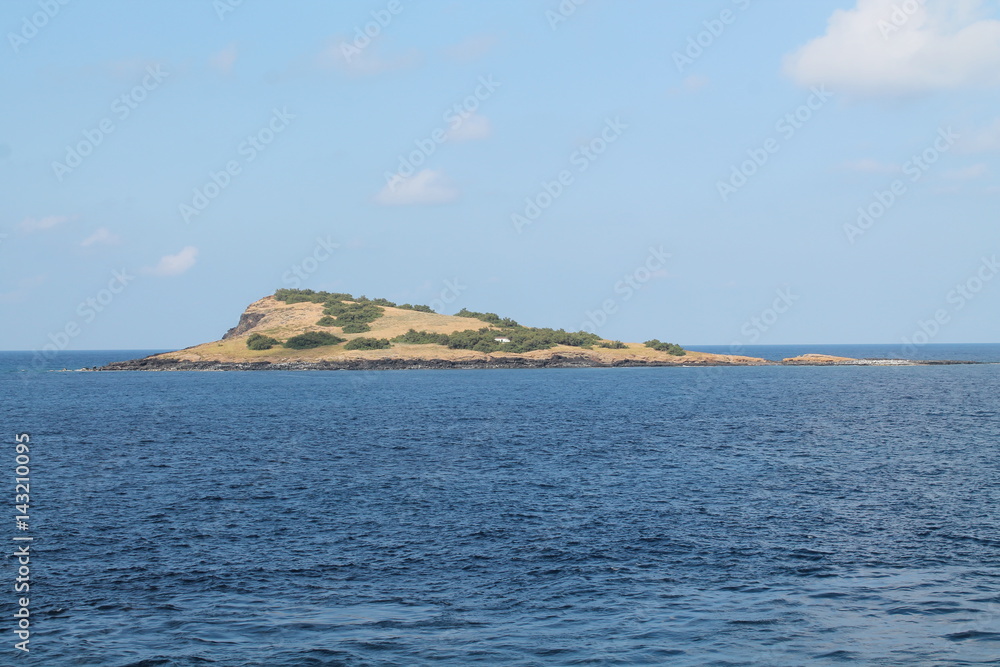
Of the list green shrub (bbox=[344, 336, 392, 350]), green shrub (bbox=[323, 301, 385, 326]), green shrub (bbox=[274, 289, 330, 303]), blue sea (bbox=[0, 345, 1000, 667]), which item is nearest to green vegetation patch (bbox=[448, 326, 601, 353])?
green shrub (bbox=[344, 336, 392, 350])

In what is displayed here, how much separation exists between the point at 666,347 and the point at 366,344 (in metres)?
61.8

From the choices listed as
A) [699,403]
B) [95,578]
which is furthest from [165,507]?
[699,403]

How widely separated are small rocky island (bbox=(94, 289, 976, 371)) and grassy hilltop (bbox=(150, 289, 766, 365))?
19 centimetres

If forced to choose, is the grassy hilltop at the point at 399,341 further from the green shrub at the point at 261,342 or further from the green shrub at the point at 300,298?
the green shrub at the point at 300,298

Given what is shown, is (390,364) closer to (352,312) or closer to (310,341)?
(310,341)

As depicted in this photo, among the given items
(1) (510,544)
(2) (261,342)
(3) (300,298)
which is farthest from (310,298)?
(1) (510,544)

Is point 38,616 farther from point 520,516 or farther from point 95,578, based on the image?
point 520,516

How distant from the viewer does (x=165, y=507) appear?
118ft

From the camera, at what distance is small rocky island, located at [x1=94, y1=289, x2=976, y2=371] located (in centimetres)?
16050

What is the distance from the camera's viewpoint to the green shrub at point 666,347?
176975mm

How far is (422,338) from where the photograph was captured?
170 meters

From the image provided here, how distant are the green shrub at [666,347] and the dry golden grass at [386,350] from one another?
1.74m

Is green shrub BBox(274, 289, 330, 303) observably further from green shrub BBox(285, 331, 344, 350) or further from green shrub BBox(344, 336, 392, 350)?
green shrub BBox(344, 336, 392, 350)

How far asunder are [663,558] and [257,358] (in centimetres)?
14296
